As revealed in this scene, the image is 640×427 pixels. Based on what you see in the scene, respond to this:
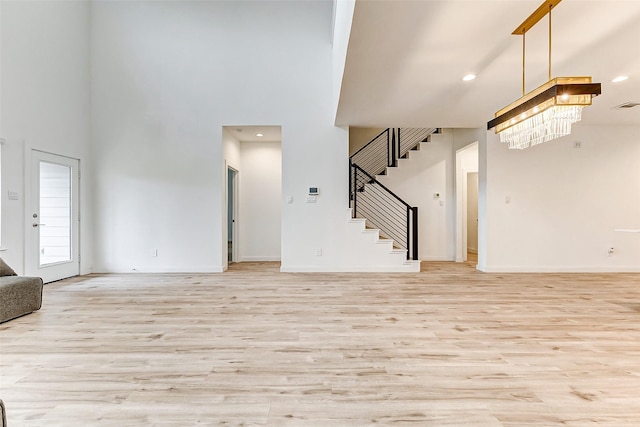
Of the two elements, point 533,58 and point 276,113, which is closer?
point 533,58

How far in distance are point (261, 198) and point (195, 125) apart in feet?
7.30

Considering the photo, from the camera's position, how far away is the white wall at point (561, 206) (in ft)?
20.4

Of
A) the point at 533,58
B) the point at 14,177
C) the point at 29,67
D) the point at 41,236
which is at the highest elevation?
the point at 29,67

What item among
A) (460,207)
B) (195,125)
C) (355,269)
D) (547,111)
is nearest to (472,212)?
(460,207)

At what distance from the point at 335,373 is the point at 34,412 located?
71.0 inches

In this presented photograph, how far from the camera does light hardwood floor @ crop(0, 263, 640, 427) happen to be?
1.89 metres

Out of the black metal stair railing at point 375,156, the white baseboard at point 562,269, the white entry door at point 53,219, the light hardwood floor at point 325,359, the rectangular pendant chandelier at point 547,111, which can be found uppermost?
the black metal stair railing at point 375,156

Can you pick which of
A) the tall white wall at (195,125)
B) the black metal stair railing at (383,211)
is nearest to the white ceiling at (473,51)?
the tall white wall at (195,125)

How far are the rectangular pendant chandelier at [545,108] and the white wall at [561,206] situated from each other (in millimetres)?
2916

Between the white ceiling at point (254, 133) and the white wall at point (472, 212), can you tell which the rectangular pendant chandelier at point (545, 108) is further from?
the white wall at point (472, 212)

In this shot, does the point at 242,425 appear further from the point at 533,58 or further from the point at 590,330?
the point at 533,58

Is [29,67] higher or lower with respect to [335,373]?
higher

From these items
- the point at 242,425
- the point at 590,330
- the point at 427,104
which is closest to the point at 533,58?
the point at 427,104

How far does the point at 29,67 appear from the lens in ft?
16.1
